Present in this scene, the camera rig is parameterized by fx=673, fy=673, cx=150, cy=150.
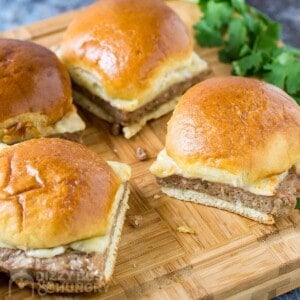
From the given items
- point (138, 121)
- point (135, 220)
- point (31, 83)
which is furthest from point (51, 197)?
point (138, 121)

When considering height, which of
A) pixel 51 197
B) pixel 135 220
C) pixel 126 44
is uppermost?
pixel 126 44

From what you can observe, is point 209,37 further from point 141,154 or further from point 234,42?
point 141,154

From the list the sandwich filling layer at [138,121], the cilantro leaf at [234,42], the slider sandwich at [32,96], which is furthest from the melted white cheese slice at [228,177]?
the cilantro leaf at [234,42]

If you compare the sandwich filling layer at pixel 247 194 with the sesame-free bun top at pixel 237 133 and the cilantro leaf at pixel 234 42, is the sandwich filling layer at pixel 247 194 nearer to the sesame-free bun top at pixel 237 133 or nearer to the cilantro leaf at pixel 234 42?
the sesame-free bun top at pixel 237 133

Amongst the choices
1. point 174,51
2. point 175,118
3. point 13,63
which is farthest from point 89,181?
point 174,51

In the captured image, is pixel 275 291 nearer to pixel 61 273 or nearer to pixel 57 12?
pixel 61 273

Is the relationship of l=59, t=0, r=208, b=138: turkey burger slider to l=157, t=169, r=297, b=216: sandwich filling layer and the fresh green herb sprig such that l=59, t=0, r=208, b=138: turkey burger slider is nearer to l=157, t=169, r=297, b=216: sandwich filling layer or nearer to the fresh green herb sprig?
the fresh green herb sprig
